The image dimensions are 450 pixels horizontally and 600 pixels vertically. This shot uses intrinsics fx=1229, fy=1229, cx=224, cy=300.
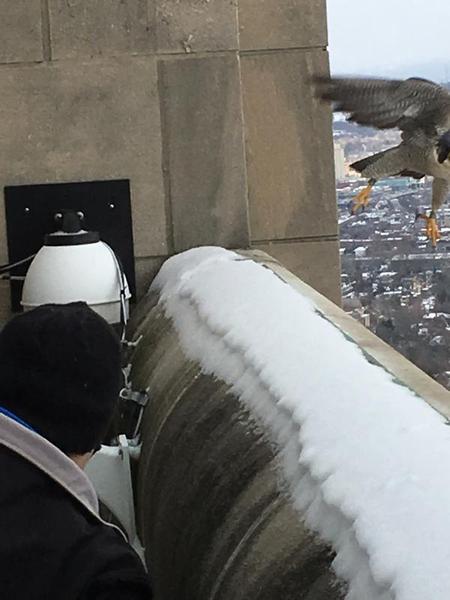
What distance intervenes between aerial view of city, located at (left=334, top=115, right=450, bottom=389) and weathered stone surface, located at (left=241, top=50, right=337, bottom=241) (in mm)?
229

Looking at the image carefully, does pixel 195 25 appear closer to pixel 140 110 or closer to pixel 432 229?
pixel 140 110

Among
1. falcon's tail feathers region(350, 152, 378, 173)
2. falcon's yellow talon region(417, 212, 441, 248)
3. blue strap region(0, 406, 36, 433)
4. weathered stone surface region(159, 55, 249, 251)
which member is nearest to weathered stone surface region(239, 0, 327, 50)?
weathered stone surface region(159, 55, 249, 251)

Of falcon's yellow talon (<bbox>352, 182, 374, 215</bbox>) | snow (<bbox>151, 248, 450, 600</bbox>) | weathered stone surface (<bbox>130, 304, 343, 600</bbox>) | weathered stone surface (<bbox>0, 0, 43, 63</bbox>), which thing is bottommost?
weathered stone surface (<bbox>130, 304, 343, 600</bbox>)

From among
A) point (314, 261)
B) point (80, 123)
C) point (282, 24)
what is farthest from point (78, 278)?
point (282, 24)

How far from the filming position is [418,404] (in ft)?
5.90

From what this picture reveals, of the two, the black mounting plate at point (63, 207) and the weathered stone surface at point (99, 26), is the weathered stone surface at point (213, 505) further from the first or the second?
the weathered stone surface at point (99, 26)

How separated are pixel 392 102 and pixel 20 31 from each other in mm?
1879

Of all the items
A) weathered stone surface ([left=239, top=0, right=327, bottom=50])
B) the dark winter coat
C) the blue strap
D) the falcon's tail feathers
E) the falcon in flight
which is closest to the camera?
the dark winter coat

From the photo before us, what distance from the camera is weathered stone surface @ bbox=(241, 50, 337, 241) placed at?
13.5 feet

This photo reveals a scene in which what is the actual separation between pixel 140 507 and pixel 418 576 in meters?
1.49

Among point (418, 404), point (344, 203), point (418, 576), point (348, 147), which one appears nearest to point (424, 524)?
point (418, 576)

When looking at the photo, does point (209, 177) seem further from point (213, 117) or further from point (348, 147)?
point (348, 147)

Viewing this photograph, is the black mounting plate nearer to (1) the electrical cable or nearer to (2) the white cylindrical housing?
(1) the electrical cable

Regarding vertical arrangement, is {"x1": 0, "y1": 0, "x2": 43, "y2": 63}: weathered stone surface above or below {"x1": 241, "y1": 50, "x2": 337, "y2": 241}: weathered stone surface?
above
